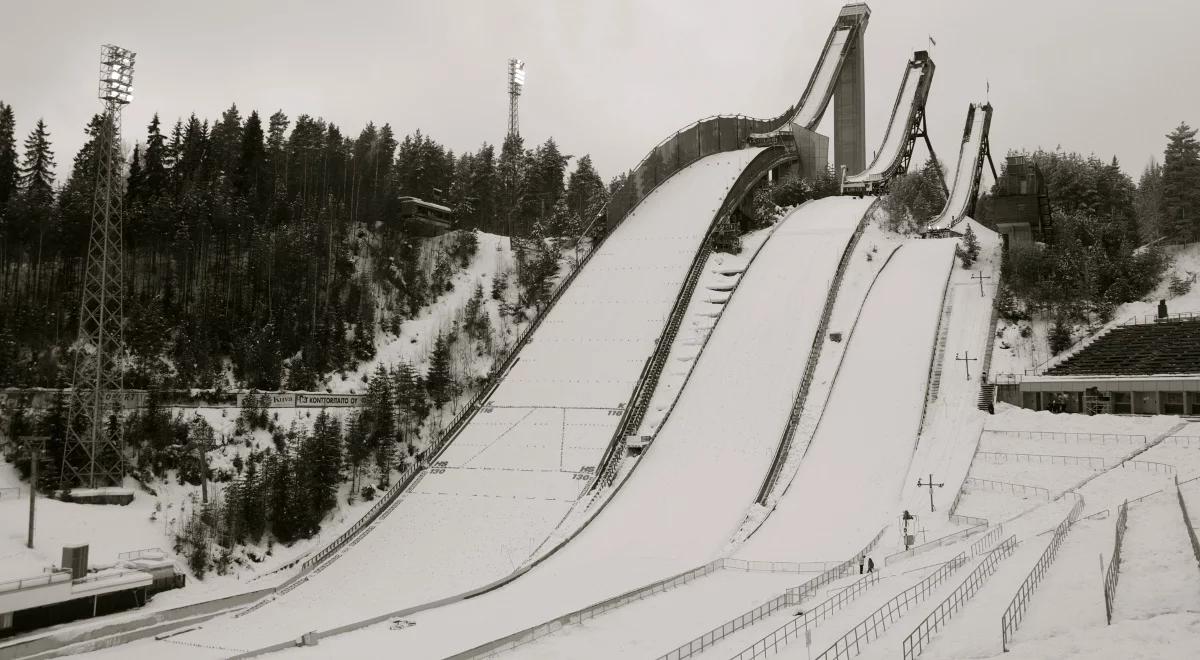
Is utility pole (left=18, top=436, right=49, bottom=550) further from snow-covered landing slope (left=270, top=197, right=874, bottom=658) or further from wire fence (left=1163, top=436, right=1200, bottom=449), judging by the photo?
wire fence (left=1163, top=436, right=1200, bottom=449)

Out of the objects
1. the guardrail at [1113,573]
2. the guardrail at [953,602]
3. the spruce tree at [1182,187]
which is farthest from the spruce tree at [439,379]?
the spruce tree at [1182,187]

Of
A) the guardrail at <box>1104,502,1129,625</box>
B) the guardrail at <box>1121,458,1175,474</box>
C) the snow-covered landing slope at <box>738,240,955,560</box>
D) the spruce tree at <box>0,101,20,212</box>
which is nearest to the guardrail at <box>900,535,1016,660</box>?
the guardrail at <box>1104,502,1129,625</box>

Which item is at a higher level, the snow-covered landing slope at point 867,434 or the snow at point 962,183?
the snow at point 962,183

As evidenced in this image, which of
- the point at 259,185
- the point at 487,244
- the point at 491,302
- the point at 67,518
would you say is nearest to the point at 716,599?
the point at 67,518

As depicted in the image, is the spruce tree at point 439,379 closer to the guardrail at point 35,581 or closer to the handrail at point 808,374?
the handrail at point 808,374

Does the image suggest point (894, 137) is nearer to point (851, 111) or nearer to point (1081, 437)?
point (851, 111)

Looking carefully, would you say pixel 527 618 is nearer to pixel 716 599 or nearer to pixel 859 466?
pixel 716 599
